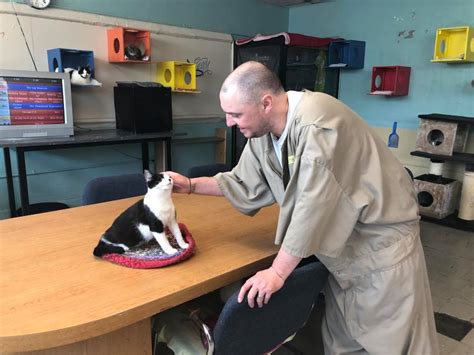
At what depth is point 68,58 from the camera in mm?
3348

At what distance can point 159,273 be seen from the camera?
1211 millimetres

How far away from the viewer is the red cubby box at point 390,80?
4082 millimetres

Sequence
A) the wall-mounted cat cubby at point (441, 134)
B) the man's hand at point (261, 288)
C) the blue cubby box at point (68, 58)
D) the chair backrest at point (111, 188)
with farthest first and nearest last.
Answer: the wall-mounted cat cubby at point (441, 134) < the blue cubby box at point (68, 58) < the chair backrest at point (111, 188) < the man's hand at point (261, 288)

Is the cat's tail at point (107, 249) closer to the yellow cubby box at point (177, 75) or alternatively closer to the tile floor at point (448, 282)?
the tile floor at point (448, 282)

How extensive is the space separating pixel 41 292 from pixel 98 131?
8.71 ft

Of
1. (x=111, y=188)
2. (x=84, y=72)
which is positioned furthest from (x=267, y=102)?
(x=84, y=72)

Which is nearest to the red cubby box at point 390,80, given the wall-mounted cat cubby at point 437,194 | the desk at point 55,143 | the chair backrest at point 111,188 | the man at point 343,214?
the wall-mounted cat cubby at point 437,194

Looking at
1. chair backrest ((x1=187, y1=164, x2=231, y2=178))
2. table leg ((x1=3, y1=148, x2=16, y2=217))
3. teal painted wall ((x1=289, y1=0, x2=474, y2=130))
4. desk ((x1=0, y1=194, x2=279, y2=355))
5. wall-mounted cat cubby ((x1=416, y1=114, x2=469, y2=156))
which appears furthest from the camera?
teal painted wall ((x1=289, y1=0, x2=474, y2=130))

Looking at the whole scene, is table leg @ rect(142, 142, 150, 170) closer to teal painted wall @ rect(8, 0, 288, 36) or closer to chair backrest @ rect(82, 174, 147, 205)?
teal painted wall @ rect(8, 0, 288, 36)

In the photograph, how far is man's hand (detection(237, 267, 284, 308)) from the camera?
1.06 meters

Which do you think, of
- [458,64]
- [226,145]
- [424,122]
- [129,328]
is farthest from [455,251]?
[129,328]

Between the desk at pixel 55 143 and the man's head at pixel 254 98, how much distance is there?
206 cm

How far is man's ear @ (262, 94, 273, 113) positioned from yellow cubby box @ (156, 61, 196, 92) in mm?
2810

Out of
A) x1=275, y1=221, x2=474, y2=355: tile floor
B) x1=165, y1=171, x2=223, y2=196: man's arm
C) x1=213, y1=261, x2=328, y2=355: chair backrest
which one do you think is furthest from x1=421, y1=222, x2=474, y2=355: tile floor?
x1=165, y1=171, x2=223, y2=196: man's arm
